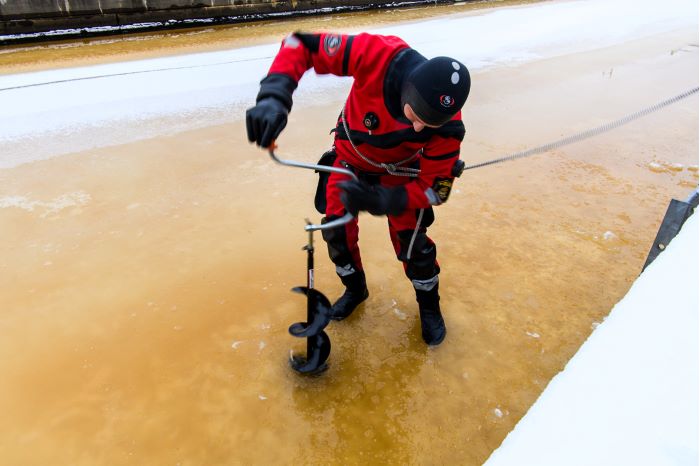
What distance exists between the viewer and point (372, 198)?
173cm

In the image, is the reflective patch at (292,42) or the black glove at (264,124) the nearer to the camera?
the black glove at (264,124)

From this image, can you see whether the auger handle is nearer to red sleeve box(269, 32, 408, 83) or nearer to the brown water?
red sleeve box(269, 32, 408, 83)

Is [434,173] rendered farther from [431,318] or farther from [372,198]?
[431,318]

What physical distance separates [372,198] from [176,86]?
4778 millimetres

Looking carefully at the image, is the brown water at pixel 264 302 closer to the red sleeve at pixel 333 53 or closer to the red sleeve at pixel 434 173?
the red sleeve at pixel 434 173

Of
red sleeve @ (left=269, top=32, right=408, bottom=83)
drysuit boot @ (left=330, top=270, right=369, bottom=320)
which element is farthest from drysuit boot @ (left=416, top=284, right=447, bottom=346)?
red sleeve @ (left=269, top=32, right=408, bottom=83)

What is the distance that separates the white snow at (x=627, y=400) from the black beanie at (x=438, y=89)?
2.88ft

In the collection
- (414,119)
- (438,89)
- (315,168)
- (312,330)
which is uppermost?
(438,89)

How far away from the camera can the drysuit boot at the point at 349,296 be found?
2422mm

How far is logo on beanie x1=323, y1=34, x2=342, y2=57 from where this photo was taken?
73.6 inches

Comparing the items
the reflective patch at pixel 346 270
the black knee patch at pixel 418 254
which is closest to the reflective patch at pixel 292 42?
the black knee patch at pixel 418 254

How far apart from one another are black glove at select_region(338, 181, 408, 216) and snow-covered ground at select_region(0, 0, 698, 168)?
3256 mm

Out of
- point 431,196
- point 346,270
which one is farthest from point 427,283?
point 431,196

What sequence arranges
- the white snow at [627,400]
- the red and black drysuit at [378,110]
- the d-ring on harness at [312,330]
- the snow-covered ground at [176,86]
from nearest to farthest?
the white snow at [627,400] → the red and black drysuit at [378,110] → the d-ring on harness at [312,330] → the snow-covered ground at [176,86]
